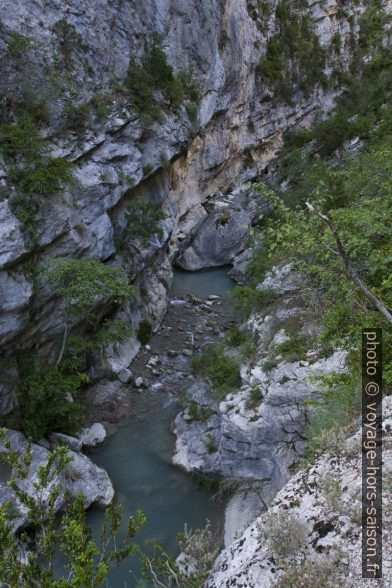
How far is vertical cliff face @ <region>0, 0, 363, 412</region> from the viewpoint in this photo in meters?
13.4

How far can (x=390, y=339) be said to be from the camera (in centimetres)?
505

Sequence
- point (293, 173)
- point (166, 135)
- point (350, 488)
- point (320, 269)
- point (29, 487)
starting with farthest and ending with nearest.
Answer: point (293, 173), point (166, 135), point (29, 487), point (320, 269), point (350, 488)

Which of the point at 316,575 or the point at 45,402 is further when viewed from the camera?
the point at 45,402

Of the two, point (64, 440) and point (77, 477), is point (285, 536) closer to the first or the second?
point (77, 477)

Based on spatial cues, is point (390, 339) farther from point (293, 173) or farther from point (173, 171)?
point (293, 173)

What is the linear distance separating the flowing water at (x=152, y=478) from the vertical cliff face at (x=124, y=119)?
3072mm

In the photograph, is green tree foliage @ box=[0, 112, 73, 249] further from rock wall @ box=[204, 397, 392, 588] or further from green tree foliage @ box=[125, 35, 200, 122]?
rock wall @ box=[204, 397, 392, 588]

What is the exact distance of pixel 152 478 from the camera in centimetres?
1204

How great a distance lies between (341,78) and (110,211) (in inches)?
1111

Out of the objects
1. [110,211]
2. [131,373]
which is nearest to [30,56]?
[110,211]

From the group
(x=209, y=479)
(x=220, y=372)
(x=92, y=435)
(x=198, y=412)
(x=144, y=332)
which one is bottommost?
(x=209, y=479)

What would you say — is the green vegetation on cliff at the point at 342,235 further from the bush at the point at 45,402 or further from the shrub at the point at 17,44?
the shrub at the point at 17,44

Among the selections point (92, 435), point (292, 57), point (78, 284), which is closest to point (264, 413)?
point (92, 435)

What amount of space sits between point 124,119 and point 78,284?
31.1ft
